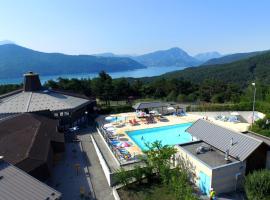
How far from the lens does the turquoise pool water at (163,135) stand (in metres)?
24.6

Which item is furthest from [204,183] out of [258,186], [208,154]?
[258,186]

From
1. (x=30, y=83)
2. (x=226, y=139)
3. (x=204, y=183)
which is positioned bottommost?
(x=204, y=183)

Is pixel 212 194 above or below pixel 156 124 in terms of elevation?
above

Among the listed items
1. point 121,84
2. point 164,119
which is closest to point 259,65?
point 121,84

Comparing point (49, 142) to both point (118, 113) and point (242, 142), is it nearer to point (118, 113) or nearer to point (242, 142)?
point (242, 142)

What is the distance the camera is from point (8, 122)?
20.1 meters

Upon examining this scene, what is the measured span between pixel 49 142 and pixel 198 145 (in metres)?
11.5

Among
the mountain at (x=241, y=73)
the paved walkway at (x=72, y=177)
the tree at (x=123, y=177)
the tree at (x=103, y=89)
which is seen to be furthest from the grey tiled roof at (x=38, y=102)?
the mountain at (x=241, y=73)

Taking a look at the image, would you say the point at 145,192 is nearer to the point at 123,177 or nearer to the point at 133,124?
the point at 123,177

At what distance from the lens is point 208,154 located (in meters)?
14.8

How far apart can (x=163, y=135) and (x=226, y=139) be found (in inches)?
468

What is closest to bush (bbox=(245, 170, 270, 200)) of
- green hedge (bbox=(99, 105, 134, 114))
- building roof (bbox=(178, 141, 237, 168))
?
building roof (bbox=(178, 141, 237, 168))

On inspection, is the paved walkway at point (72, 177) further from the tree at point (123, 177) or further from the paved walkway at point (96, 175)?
the tree at point (123, 177)

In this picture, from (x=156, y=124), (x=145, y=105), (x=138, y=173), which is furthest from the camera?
(x=145, y=105)
